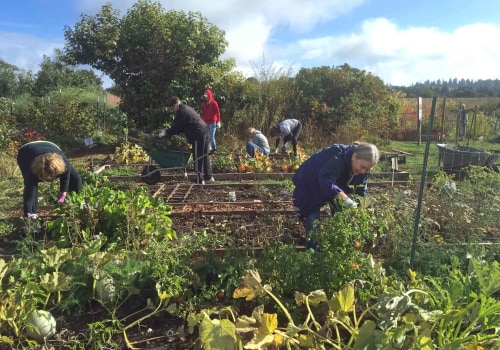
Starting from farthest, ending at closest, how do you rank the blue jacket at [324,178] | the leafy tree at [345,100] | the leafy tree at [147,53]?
1. the leafy tree at [345,100]
2. the leafy tree at [147,53]
3. the blue jacket at [324,178]

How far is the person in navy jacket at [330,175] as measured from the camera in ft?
11.4

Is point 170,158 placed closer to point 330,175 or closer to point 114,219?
point 114,219

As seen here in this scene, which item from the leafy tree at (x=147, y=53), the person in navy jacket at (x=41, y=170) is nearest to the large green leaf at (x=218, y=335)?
the person in navy jacket at (x=41, y=170)

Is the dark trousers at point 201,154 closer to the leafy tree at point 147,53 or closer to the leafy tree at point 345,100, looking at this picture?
the leafy tree at point 147,53

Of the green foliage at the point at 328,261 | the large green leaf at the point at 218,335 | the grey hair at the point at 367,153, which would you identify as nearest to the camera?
the large green leaf at the point at 218,335

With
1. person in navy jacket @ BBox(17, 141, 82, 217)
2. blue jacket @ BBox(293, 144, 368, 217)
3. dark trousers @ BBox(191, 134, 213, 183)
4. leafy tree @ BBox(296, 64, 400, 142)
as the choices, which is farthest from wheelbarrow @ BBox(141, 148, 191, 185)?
leafy tree @ BBox(296, 64, 400, 142)

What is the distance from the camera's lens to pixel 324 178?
11.7ft

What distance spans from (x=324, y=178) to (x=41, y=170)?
2935 mm

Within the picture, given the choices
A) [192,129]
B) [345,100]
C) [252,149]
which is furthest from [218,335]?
[345,100]

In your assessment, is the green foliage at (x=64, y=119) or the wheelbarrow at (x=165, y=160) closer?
the wheelbarrow at (x=165, y=160)

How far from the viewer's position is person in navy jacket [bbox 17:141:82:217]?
14.1 feet

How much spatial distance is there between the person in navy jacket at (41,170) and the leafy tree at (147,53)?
27.7 ft

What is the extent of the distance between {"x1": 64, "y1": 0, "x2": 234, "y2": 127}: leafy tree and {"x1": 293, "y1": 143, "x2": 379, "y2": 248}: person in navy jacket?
9767 millimetres

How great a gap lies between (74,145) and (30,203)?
342 inches
